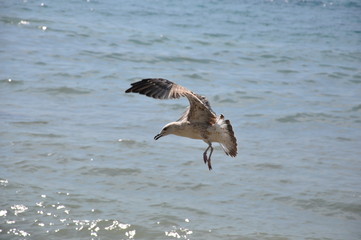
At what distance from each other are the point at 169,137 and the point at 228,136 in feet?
9.05

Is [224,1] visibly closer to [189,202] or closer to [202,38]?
[202,38]

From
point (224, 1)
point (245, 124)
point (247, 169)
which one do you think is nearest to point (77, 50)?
point (245, 124)

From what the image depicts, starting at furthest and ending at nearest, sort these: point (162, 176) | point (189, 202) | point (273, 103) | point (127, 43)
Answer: point (127, 43), point (273, 103), point (162, 176), point (189, 202)

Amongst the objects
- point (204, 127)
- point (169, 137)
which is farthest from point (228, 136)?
point (169, 137)

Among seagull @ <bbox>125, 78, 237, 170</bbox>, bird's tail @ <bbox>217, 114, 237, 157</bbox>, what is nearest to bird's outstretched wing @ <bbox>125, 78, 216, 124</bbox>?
seagull @ <bbox>125, 78, 237, 170</bbox>

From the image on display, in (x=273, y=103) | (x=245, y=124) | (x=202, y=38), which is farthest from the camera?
(x=202, y=38)

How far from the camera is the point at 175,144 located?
789 centimetres

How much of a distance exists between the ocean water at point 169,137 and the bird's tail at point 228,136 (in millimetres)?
766

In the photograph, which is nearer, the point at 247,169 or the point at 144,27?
the point at 247,169

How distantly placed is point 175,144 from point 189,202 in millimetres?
1659

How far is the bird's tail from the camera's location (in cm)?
537

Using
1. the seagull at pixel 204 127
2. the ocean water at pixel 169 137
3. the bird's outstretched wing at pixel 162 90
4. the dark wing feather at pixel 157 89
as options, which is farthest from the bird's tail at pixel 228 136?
the ocean water at pixel 169 137

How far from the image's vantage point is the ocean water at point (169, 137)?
5.95 metres

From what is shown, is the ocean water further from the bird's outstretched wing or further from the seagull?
the bird's outstretched wing
